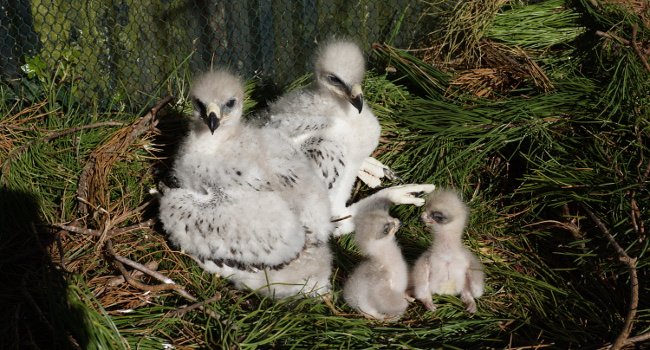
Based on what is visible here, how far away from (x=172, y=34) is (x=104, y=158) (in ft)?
4.03

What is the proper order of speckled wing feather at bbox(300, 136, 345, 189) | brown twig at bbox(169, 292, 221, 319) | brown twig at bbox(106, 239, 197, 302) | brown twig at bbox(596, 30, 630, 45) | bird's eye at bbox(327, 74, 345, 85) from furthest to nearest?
1. brown twig at bbox(596, 30, 630, 45)
2. bird's eye at bbox(327, 74, 345, 85)
3. speckled wing feather at bbox(300, 136, 345, 189)
4. brown twig at bbox(106, 239, 197, 302)
5. brown twig at bbox(169, 292, 221, 319)

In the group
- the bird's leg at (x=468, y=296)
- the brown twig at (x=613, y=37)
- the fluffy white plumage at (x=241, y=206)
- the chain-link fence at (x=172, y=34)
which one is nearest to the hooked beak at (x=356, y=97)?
the fluffy white plumage at (x=241, y=206)

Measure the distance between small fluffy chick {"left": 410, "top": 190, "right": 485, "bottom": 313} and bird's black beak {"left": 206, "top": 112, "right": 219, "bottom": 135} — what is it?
117cm

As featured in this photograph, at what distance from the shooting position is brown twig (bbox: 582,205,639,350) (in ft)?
9.89

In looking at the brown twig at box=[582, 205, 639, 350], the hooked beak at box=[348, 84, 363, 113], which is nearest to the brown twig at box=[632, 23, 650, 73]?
the brown twig at box=[582, 205, 639, 350]

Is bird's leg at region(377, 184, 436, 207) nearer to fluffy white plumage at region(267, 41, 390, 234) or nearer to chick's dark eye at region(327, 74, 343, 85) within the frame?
fluffy white plumage at region(267, 41, 390, 234)

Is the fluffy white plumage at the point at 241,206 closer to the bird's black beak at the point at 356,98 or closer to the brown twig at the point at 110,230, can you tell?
the brown twig at the point at 110,230

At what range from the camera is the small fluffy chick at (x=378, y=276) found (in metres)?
3.46

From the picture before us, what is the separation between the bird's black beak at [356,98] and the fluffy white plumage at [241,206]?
51cm

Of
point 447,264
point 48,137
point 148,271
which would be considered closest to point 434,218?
point 447,264

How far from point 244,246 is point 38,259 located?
1048 mm

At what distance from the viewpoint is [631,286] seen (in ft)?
10.5

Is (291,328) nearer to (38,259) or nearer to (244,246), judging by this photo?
(244,246)

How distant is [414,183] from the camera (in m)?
4.44
